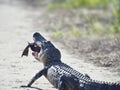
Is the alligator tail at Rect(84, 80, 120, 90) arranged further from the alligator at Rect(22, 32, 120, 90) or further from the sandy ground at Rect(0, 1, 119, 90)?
the sandy ground at Rect(0, 1, 119, 90)

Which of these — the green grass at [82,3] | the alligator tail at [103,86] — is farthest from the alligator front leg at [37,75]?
the green grass at [82,3]

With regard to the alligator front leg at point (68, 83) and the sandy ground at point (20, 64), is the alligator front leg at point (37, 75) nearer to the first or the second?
the sandy ground at point (20, 64)

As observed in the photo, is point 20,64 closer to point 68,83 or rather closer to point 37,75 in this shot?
point 37,75

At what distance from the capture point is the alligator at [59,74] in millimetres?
8133

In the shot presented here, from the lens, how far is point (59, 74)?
8.78 m

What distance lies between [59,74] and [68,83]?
45 cm

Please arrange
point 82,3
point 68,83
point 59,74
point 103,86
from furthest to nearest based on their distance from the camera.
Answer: point 82,3 < point 59,74 < point 68,83 < point 103,86

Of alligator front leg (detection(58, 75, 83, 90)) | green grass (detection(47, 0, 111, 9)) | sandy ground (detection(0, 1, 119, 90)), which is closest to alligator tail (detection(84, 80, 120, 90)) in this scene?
alligator front leg (detection(58, 75, 83, 90))

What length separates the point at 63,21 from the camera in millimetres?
19359

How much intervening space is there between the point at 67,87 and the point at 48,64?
113cm

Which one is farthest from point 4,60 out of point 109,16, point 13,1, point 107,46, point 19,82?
point 13,1

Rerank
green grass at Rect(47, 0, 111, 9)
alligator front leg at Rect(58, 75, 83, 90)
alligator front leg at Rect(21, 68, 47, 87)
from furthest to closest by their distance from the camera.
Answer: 1. green grass at Rect(47, 0, 111, 9)
2. alligator front leg at Rect(21, 68, 47, 87)
3. alligator front leg at Rect(58, 75, 83, 90)

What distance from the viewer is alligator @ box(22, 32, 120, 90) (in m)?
8.13

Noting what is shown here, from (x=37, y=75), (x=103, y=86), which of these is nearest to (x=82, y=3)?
(x=37, y=75)
